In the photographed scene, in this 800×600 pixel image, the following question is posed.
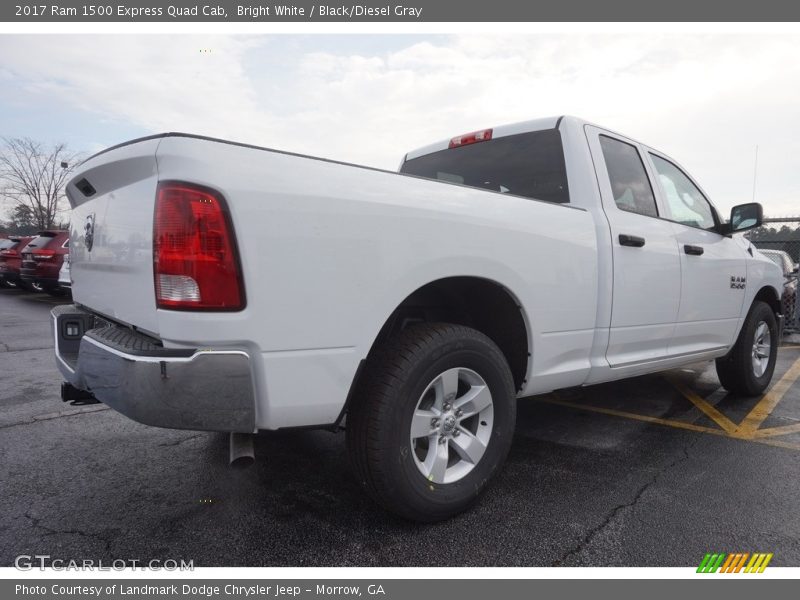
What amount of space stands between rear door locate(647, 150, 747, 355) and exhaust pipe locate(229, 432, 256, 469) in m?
2.87

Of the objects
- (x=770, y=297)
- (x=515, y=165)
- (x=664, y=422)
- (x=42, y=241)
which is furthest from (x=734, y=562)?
(x=42, y=241)

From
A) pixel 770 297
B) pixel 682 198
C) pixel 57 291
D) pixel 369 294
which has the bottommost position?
pixel 57 291

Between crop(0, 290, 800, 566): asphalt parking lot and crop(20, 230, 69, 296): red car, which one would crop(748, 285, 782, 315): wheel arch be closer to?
crop(0, 290, 800, 566): asphalt parking lot

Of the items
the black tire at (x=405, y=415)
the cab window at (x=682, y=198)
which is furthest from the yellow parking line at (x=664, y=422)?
the black tire at (x=405, y=415)

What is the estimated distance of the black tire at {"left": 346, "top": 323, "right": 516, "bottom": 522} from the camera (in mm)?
1900

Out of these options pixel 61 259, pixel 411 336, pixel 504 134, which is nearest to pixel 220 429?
pixel 411 336

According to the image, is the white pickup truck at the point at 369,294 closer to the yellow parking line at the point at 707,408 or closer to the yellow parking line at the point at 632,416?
the yellow parking line at the point at 632,416

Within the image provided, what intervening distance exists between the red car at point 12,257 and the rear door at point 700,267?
16.0 m

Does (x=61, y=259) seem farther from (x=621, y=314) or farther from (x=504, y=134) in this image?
(x=621, y=314)

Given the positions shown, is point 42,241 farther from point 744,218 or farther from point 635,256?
point 744,218

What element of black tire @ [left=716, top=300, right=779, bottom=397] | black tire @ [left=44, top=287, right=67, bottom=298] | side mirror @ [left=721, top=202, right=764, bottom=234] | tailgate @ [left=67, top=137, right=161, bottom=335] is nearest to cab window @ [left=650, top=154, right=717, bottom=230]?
side mirror @ [left=721, top=202, right=764, bottom=234]

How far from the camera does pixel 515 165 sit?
10.6 feet

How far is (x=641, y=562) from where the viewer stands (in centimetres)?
193

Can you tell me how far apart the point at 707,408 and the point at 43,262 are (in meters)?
13.5
